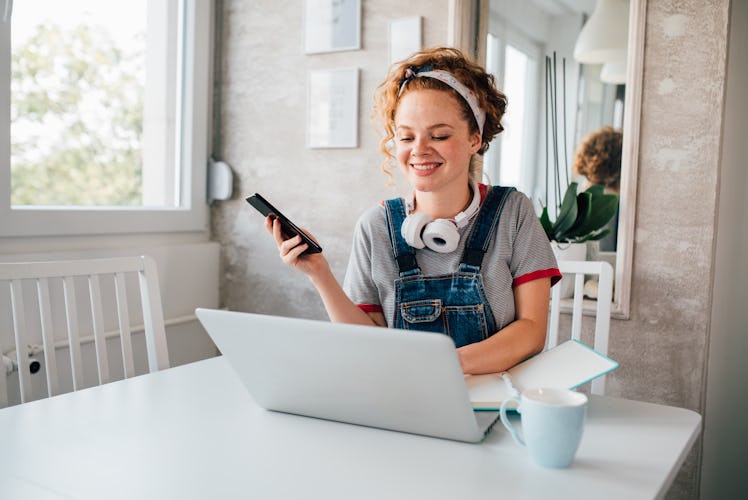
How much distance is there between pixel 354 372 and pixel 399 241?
20.2 inches

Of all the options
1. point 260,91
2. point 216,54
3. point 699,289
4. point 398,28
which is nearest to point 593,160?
point 699,289

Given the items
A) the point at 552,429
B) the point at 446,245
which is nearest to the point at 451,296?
the point at 446,245

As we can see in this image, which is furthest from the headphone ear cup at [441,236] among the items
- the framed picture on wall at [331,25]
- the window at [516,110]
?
the framed picture on wall at [331,25]

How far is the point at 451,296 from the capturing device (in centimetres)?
131

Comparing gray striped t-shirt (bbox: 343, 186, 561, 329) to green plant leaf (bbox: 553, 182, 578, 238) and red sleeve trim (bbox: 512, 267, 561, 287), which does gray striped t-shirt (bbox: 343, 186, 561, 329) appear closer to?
red sleeve trim (bbox: 512, 267, 561, 287)

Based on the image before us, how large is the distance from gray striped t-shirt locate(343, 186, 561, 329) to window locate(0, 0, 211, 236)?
1194 mm

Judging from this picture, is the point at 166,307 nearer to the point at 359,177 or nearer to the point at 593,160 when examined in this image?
the point at 359,177

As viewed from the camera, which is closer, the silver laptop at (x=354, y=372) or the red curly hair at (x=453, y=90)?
the silver laptop at (x=354, y=372)

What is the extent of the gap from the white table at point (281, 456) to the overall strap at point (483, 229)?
36 centimetres

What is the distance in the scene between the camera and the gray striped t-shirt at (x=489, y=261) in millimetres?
1302

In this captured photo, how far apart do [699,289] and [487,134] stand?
85cm

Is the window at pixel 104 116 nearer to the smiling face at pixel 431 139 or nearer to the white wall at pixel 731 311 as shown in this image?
the smiling face at pixel 431 139

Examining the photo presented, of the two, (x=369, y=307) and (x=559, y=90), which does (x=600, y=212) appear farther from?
(x=369, y=307)

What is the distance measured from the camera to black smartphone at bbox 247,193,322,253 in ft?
3.48
